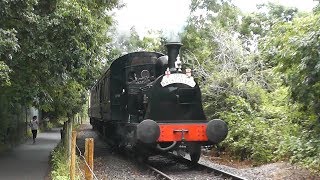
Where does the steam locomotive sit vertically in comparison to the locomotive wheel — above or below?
above

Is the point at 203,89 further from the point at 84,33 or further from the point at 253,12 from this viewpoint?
the point at 253,12

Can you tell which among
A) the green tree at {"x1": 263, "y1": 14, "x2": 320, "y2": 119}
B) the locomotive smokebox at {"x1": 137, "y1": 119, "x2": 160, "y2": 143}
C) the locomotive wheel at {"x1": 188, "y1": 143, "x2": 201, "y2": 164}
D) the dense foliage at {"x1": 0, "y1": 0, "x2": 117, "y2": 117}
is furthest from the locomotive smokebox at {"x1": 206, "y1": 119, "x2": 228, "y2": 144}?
the dense foliage at {"x1": 0, "y1": 0, "x2": 117, "y2": 117}

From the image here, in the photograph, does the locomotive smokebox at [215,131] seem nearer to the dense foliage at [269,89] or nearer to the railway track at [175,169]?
the railway track at [175,169]

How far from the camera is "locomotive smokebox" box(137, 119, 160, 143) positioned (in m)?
10.5

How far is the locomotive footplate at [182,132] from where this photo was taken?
10852 millimetres

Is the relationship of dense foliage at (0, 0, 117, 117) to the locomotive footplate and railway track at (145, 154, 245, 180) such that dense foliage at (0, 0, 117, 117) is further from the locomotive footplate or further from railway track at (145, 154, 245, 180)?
railway track at (145, 154, 245, 180)

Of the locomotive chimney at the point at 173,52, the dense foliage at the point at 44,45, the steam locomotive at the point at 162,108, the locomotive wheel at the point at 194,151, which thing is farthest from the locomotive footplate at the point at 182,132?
the dense foliage at the point at 44,45

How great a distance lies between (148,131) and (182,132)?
0.96 m

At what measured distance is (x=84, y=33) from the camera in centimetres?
1046

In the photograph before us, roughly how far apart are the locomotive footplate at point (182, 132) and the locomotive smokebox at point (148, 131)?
26cm

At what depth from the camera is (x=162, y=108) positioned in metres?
11.6

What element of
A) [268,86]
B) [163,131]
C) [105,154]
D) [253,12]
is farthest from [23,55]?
[253,12]

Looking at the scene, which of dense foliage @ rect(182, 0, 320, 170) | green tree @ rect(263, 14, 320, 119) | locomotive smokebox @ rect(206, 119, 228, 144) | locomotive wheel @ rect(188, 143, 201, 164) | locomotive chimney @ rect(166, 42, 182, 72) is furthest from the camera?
locomotive wheel @ rect(188, 143, 201, 164)

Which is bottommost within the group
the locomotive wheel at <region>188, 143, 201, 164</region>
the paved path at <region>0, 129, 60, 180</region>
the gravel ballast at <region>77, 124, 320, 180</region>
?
the gravel ballast at <region>77, 124, 320, 180</region>
